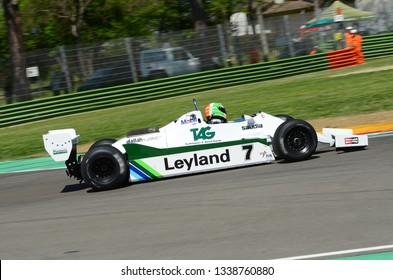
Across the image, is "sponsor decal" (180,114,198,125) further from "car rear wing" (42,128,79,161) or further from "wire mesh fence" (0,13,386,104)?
"wire mesh fence" (0,13,386,104)

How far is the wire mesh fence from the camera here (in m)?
23.6

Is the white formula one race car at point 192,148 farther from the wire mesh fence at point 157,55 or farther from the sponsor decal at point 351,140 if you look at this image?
the wire mesh fence at point 157,55

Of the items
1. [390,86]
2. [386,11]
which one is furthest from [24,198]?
[386,11]

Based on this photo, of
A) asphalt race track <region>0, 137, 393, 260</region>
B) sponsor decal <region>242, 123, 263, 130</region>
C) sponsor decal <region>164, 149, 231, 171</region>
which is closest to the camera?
asphalt race track <region>0, 137, 393, 260</region>

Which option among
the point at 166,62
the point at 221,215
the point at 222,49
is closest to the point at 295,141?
the point at 221,215

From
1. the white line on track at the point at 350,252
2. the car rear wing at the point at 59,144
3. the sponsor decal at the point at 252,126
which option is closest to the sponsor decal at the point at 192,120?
the sponsor decal at the point at 252,126

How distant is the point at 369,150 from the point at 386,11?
72.0 feet

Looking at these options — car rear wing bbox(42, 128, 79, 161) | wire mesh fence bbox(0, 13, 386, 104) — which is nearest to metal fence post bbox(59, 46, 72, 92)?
wire mesh fence bbox(0, 13, 386, 104)

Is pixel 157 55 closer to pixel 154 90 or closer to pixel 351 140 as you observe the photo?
pixel 154 90

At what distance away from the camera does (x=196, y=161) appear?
391 inches

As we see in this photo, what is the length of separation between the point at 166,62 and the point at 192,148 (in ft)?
49.7

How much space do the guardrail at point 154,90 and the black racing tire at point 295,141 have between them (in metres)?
14.5

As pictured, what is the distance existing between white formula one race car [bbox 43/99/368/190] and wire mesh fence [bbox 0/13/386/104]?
14.0 metres
